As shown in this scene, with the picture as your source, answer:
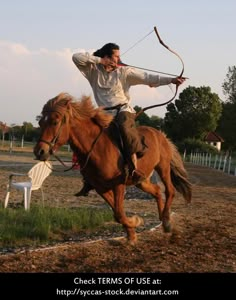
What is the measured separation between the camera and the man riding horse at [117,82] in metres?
7.30

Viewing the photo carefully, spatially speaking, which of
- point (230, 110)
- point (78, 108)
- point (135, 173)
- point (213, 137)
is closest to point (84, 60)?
point (78, 108)

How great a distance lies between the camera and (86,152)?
22.5 ft

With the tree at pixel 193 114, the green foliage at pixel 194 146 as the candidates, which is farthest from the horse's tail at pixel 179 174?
the tree at pixel 193 114

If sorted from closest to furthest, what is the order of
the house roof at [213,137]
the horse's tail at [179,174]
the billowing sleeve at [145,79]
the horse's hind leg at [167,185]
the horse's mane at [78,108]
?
the horse's mane at [78,108] < the billowing sleeve at [145,79] < the horse's hind leg at [167,185] < the horse's tail at [179,174] < the house roof at [213,137]

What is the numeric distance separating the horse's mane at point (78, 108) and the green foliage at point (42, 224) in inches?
75.7

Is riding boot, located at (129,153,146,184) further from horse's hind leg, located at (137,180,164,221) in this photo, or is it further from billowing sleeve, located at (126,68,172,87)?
billowing sleeve, located at (126,68,172,87)

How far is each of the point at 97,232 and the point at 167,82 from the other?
2.69 meters

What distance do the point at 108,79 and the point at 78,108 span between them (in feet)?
2.97

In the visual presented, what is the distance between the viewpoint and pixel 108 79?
760 centimetres

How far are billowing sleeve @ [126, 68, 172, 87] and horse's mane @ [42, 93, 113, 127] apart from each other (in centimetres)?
82

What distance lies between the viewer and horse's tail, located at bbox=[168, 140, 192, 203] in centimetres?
908

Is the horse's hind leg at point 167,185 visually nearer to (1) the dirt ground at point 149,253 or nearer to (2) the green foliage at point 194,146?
(1) the dirt ground at point 149,253
